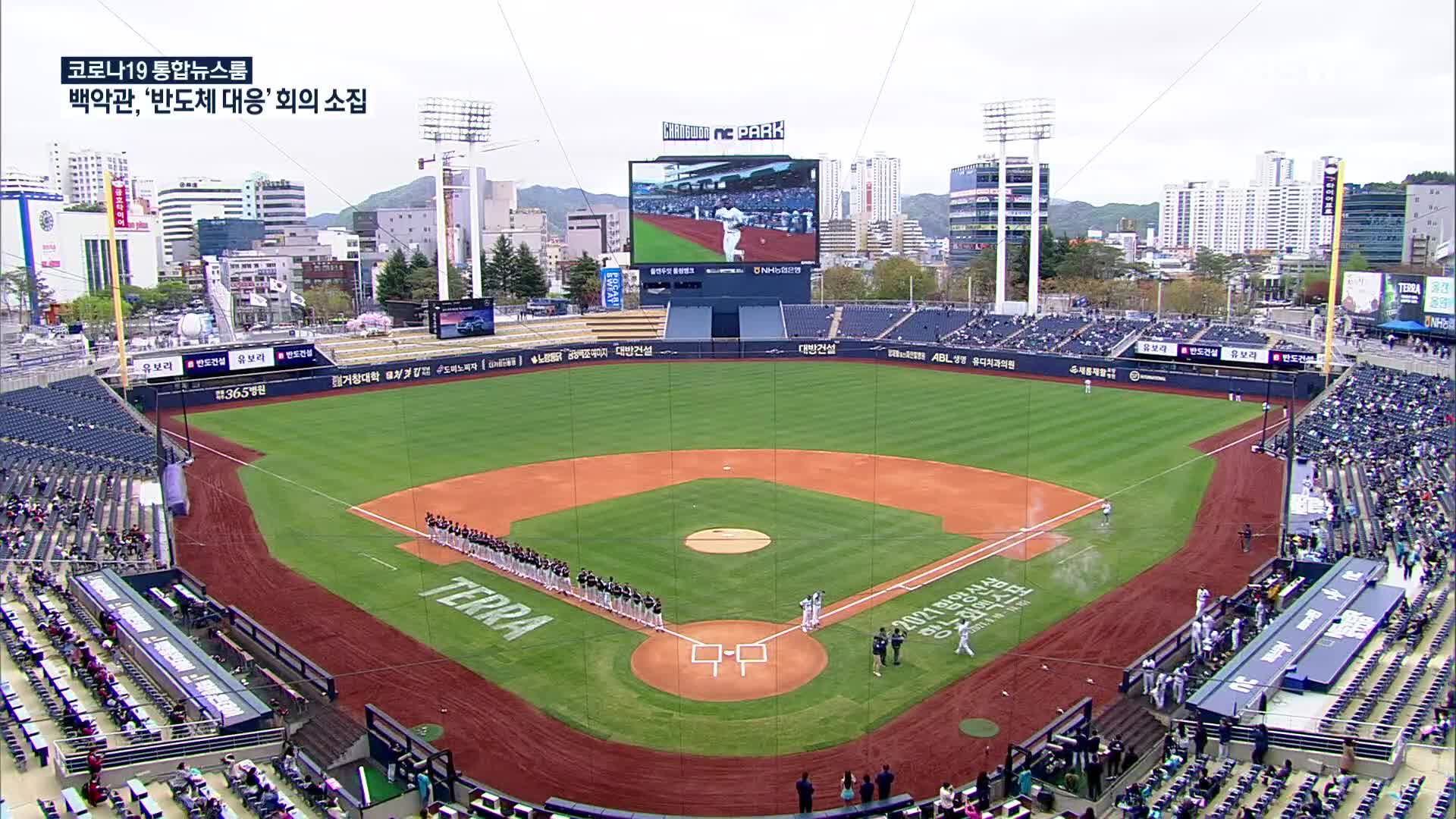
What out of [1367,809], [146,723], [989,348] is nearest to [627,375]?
[989,348]

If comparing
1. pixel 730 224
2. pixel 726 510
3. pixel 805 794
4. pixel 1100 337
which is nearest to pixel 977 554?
pixel 726 510

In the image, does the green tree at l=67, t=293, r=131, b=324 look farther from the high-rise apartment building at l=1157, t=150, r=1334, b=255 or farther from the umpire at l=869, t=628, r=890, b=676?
the high-rise apartment building at l=1157, t=150, r=1334, b=255

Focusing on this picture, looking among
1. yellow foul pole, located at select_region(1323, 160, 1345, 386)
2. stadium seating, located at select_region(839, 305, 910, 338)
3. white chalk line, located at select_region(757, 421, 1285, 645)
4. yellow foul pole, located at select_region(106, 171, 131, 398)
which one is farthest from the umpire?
stadium seating, located at select_region(839, 305, 910, 338)

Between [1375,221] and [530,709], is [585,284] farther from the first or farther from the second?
[530,709]

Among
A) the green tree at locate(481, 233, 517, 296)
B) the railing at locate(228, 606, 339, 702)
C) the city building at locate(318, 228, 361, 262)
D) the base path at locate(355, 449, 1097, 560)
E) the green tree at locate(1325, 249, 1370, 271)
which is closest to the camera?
the railing at locate(228, 606, 339, 702)

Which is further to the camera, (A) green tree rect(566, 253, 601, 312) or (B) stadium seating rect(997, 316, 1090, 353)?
(A) green tree rect(566, 253, 601, 312)
